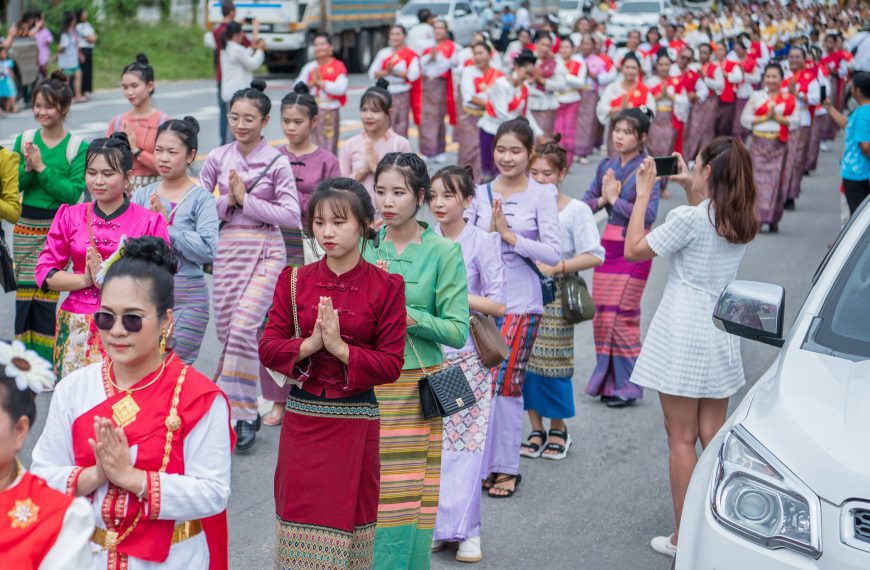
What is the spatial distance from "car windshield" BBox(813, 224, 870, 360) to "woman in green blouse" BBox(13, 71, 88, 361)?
4559 mm

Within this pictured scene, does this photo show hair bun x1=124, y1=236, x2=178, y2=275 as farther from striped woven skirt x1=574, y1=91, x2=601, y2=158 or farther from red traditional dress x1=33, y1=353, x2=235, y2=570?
striped woven skirt x1=574, y1=91, x2=601, y2=158

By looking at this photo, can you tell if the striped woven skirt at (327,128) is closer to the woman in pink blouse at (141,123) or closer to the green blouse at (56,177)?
the woman in pink blouse at (141,123)

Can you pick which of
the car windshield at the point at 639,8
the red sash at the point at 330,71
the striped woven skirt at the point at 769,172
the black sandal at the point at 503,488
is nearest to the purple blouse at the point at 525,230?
the black sandal at the point at 503,488

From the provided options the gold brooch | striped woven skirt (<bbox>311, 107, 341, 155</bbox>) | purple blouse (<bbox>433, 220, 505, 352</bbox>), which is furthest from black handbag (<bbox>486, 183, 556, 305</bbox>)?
striped woven skirt (<bbox>311, 107, 341, 155</bbox>)

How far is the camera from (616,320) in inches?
310

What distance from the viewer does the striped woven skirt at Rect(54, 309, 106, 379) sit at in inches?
215

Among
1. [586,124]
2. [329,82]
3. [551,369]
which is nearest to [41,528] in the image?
[551,369]

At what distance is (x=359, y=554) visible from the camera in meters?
4.22

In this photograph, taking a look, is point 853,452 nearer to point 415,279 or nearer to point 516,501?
point 415,279

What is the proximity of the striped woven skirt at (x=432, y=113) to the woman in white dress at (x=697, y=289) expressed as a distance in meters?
12.2

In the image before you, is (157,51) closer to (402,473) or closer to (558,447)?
(558,447)

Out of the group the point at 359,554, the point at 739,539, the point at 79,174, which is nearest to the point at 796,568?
the point at 739,539

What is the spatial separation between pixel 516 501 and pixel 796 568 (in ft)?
9.91

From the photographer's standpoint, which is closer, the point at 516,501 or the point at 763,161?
the point at 516,501
